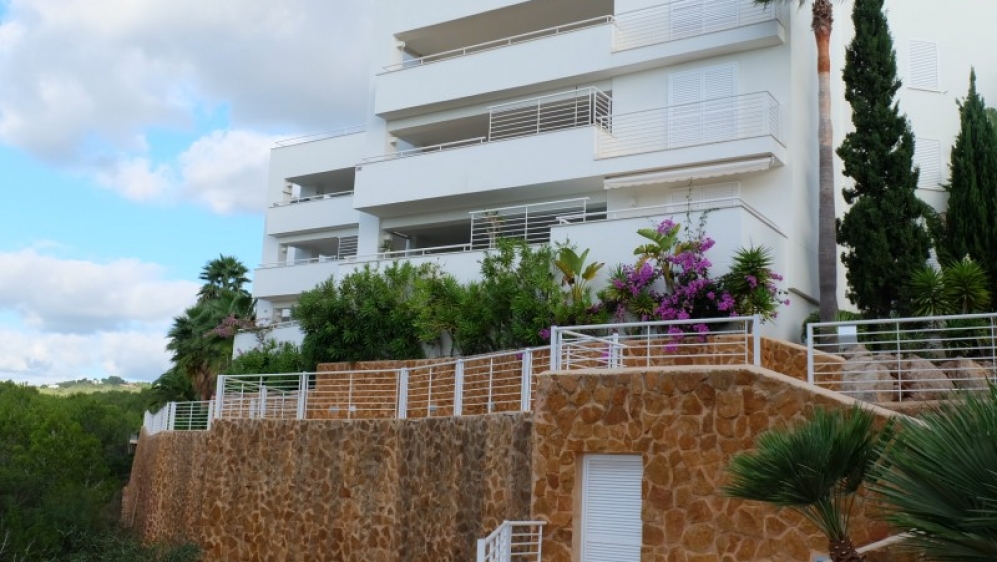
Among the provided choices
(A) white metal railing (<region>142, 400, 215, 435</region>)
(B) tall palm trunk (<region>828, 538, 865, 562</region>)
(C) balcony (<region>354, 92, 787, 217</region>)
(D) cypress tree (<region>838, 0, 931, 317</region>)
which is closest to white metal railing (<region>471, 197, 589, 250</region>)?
Answer: (C) balcony (<region>354, 92, 787, 217</region>)

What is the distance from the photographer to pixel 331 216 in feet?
105

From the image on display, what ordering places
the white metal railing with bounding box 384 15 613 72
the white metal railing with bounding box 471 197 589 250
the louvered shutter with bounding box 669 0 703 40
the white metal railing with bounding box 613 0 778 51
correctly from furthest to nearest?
the white metal railing with bounding box 384 15 613 72
the white metal railing with bounding box 471 197 589 250
the louvered shutter with bounding box 669 0 703 40
the white metal railing with bounding box 613 0 778 51

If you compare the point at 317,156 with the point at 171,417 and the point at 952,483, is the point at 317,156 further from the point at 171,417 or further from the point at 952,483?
the point at 952,483

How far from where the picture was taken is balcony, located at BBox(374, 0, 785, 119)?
22.7 meters

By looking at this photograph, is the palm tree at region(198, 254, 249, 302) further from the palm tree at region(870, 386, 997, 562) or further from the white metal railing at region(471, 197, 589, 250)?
the palm tree at region(870, 386, 997, 562)

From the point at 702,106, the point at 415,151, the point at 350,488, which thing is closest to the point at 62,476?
the point at 415,151

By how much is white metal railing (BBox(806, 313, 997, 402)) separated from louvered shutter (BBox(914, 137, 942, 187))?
573 centimetres

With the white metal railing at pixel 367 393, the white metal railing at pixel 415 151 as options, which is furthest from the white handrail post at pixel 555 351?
the white metal railing at pixel 415 151

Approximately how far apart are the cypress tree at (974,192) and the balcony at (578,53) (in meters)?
4.42

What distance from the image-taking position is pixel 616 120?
2419 centimetres

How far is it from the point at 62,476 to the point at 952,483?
1263 inches

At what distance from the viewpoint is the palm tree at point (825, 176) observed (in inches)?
796

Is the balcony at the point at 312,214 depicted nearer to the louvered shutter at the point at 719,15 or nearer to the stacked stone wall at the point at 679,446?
the louvered shutter at the point at 719,15

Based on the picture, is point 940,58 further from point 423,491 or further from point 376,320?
point 423,491
